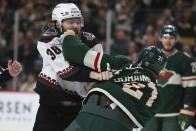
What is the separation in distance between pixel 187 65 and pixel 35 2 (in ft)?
16.5

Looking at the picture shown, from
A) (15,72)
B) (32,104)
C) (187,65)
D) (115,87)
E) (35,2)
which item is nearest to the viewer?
(115,87)

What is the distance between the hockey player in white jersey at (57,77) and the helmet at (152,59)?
0.62 m

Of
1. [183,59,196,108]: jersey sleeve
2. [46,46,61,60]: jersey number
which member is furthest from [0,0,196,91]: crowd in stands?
[46,46,61,60]: jersey number

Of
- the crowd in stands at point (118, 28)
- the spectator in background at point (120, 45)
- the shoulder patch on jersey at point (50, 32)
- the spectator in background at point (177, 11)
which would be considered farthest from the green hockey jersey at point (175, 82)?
the spectator in background at point (177, 11)

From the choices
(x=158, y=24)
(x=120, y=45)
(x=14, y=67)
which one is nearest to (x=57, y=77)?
(x=14, y=67)

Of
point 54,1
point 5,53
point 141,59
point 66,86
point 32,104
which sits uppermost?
point 54,1

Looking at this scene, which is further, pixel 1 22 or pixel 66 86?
pixel 1 22

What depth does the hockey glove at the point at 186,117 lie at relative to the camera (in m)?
6.34

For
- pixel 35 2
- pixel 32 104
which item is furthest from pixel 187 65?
pixel 35 2

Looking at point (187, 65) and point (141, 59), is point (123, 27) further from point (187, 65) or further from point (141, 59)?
point (141, 59)

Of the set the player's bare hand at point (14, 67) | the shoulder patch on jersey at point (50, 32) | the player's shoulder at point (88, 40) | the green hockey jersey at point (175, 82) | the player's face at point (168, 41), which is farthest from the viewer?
the player's face at point (168, 41)

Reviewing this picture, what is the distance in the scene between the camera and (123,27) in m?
9.41

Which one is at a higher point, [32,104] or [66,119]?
[66,119]

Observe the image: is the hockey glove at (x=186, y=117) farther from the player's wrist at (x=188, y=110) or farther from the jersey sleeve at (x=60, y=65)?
the jersey sleeve at (x=60, y=65)
